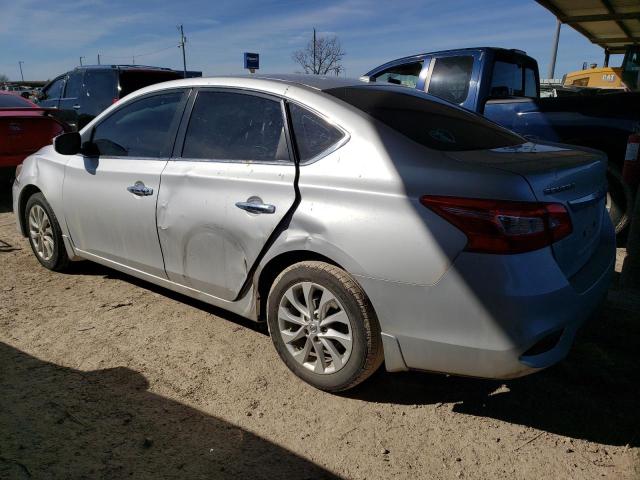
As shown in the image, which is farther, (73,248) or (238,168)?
(73,248)

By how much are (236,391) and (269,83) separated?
1.72 meters

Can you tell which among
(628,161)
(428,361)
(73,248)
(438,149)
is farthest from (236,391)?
(628,161)

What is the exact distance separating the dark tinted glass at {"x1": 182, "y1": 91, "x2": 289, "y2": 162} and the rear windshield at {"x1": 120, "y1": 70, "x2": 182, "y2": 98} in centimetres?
657

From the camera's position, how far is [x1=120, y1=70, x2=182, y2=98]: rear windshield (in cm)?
928

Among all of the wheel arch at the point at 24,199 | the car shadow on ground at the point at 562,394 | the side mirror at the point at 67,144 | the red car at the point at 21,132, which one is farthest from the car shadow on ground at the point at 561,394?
the red car at the point at 21,132

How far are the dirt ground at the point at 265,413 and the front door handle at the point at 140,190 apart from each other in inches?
35.0

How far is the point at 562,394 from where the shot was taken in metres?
2.77

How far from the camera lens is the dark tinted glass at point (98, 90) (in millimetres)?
9422

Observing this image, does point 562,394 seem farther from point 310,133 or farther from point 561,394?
point 310,133

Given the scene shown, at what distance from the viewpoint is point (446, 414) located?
264 centimetres

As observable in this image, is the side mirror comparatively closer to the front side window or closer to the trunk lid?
the trunk lid

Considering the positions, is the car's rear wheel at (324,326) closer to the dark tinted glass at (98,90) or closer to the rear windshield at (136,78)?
the rear windshield at (136,78)

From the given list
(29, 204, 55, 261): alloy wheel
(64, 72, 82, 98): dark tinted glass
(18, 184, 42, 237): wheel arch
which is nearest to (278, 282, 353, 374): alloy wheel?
(29, 204, 55, 261): alloy wheel

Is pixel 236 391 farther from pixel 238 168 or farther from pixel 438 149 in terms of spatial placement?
pixel 438 149
